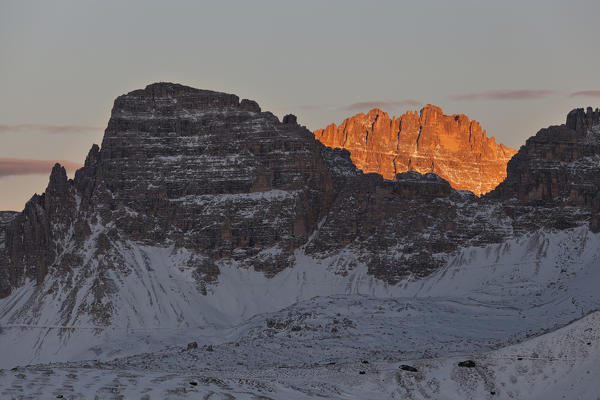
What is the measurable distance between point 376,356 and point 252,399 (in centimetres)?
6339

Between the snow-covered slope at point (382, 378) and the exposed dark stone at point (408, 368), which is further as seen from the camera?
the exposed dark stone at point (408, 368)

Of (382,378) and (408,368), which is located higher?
(408,368)

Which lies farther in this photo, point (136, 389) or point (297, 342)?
point (297, 342)

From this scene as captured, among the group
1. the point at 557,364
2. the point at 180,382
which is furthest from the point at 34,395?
the point at 557,364

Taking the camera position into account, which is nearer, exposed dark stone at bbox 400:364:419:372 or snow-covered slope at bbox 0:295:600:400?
snow-covered slope at bbox 0:295:600:400

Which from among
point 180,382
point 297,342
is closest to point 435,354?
point 297,342

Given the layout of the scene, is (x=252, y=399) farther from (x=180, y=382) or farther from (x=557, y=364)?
(x=557, y=364)

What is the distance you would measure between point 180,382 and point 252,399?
7087 millimetres

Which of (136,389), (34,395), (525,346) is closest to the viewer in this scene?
(34,395)

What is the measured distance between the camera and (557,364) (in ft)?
362

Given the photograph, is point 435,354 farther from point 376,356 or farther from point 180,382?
point 180,382

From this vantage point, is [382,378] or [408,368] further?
[408,368]

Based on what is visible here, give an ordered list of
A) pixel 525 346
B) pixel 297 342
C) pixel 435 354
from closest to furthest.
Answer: pixel 525 346, pixel 435 354, pixel 297 342

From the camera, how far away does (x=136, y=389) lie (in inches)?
3605
